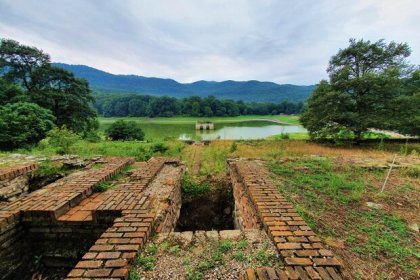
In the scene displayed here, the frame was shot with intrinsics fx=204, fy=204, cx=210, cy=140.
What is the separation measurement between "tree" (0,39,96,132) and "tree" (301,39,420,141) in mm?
16354

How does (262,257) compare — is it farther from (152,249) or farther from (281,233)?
(152,249)

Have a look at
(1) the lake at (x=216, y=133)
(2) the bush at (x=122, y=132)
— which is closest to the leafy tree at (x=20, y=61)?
(2) the bush at (x=122, y=132)

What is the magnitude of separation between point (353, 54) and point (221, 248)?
47.2 feet

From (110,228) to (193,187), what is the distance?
2.57 m

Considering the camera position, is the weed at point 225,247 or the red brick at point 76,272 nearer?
the red brick at point 76,272

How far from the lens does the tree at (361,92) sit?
10.4m

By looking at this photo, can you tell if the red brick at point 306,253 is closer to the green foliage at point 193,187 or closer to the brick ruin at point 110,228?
the brick ruin at point 110,228

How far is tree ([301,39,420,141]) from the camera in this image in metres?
10.4

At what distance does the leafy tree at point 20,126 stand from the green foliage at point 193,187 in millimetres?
7710

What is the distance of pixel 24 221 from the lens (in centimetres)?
233

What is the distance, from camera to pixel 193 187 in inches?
176

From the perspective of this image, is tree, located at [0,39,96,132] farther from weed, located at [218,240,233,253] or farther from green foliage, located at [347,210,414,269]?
green foliage, located at [347,210,414,269]

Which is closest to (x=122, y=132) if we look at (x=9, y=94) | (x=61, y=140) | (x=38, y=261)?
(x=9, y=94)

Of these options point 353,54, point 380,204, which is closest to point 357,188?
point 380,204
